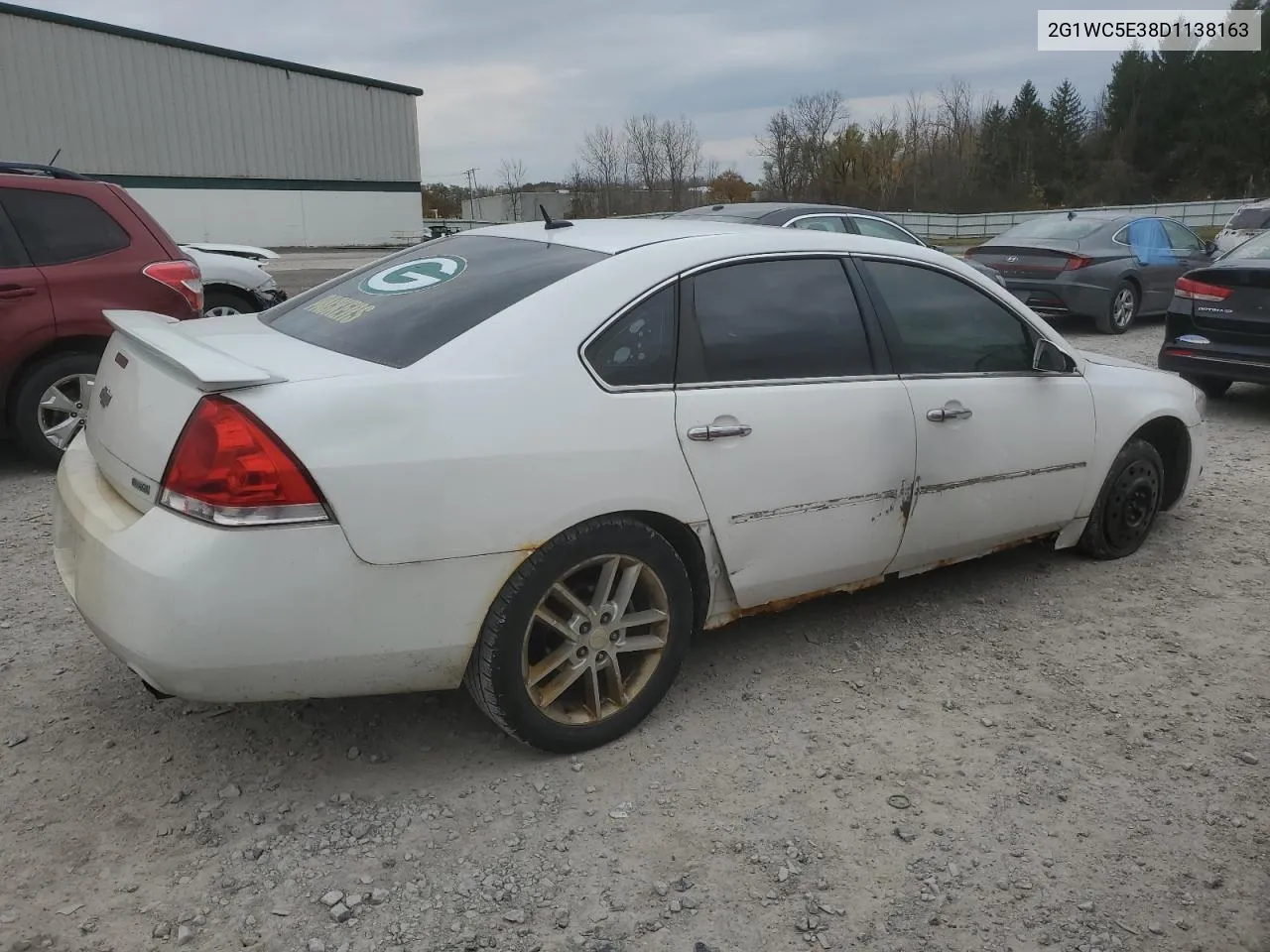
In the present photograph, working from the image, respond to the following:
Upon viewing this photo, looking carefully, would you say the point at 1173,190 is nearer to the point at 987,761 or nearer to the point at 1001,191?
the point at 1001,191

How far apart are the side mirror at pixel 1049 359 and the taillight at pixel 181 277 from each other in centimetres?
494

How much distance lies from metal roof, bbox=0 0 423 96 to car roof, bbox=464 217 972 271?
32.5 m

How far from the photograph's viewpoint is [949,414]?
362cm

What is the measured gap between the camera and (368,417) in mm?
2498

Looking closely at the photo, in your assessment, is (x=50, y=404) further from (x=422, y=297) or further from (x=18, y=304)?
(x=422, y=297)

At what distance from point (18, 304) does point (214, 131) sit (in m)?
32.1

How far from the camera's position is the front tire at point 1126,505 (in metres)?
4.47

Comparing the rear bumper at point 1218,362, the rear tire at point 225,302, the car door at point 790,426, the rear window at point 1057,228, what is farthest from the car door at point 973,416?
the rear window at point 1057,228

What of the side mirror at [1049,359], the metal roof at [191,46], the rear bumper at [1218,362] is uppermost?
the metal roof at [191,46]

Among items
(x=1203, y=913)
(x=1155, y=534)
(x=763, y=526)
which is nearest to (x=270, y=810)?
(x=763, y=526)

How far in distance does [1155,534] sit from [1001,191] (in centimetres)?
5433

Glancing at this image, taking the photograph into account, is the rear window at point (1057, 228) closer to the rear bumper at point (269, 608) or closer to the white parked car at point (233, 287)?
the white parked car at point (233, 287)

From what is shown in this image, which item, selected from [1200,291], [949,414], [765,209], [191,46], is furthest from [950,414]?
[191,46]

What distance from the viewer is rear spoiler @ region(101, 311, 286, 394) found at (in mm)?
2461
